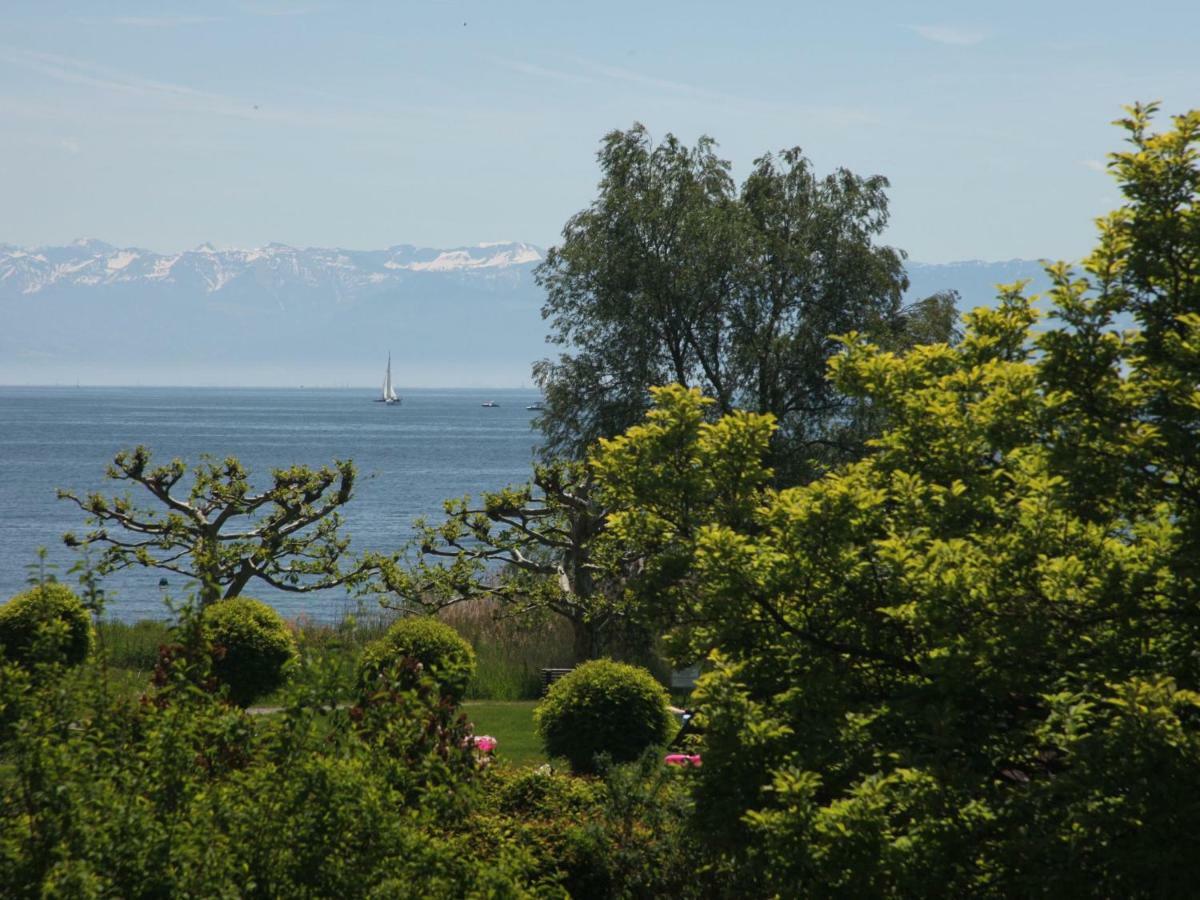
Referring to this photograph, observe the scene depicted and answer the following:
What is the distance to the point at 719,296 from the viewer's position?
29016 millimetres

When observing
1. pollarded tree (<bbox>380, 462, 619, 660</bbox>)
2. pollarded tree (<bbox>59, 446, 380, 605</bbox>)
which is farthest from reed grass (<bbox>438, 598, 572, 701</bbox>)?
pollarded tree (<bbox>59, 446, 380, 605</bbox>)

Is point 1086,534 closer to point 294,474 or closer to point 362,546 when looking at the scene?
point 294,474

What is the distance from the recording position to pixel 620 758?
1587 centimetres

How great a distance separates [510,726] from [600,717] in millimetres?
4876

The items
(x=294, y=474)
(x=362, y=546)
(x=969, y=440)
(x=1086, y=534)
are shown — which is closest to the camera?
(x=1086, y=534)

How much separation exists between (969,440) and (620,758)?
27.9ft

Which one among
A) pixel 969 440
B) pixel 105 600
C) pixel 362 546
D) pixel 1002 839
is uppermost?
pixel 969 440

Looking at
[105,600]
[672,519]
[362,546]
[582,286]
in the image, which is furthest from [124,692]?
[362,546]

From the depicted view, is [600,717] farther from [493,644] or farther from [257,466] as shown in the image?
[257,466]

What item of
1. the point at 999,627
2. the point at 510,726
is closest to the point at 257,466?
the point at 510,726

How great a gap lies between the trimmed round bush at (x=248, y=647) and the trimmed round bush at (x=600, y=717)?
480 centimetres

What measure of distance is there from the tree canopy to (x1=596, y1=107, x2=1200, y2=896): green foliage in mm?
19939

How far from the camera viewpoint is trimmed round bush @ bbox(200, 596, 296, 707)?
19047 millimetres

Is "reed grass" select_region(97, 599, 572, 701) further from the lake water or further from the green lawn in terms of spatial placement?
the lake water
